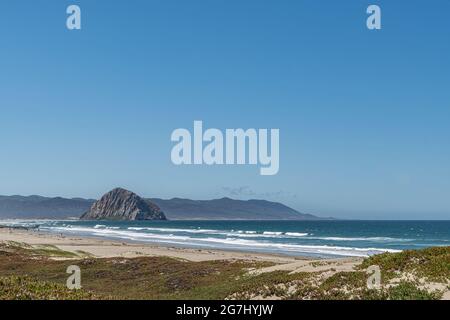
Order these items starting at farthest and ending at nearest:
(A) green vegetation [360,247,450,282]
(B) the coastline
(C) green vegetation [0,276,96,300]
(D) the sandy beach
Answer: (D) the sandy beach < (A) green vegetation [360,247,450,282] < (B) the coastline < (C) green vegetation [0,276,96,300]

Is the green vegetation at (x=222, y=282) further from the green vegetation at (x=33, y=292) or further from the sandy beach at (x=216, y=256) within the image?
the sandy beach at (x=216, y=256)

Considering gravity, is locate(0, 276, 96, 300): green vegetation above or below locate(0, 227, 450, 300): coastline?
above

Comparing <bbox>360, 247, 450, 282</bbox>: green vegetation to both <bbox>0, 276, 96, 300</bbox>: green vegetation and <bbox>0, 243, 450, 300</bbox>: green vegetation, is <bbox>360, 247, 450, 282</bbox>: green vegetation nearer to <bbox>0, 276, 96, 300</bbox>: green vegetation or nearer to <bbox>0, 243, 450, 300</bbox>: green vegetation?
<bbox>0, 243, 450, 300</bbox>: green vegetation

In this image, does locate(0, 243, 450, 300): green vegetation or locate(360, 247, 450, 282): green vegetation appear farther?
locate(360, 247, 450, 282): green vegetation

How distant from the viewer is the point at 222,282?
29.7 metres

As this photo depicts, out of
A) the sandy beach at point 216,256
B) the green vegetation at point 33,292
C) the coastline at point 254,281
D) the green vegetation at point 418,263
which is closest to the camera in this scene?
the green vegetation at point 33,292

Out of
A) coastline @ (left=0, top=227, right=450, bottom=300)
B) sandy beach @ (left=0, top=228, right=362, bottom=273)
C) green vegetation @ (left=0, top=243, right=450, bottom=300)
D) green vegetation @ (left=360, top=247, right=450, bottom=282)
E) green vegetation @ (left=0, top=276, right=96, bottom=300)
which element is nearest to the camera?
green vegetation @ (left=0, top=276, right=96, bottom=300)

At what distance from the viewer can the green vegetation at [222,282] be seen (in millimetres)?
19094

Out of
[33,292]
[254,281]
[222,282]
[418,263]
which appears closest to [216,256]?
[222,282]

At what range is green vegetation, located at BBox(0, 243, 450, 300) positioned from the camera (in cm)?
1909

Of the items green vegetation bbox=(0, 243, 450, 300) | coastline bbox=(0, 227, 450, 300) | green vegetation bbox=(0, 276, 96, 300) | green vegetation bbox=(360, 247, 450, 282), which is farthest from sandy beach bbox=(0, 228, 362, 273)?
green vegetation bbox=(0, 276, 96, 300)

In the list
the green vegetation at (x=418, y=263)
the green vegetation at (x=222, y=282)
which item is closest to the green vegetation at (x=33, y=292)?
the green vegetation at (x=222, y=282)
